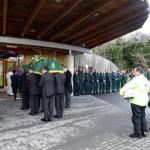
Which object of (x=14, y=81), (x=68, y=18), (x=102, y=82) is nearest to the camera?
(x=68, y=18)

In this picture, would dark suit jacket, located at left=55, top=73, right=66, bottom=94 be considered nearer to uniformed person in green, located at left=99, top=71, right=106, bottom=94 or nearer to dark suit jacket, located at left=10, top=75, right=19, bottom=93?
dark suit jacket, located at left=10, top=75, right=19, bottom=93

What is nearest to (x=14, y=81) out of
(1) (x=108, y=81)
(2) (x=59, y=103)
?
(2) (x=59, y=103)

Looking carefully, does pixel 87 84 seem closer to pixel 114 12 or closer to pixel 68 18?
pixel 68 18

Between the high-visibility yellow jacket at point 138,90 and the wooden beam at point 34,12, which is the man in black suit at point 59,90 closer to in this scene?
the wooden beam at point 34,12

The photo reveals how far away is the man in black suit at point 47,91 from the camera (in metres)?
9.41

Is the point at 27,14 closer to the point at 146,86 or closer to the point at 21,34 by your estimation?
the point at 21,34

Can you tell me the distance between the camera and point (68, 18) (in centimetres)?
1116

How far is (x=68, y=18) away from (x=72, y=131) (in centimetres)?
472

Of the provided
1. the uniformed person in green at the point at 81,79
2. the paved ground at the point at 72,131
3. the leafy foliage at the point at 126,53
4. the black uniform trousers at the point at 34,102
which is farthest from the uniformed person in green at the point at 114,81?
the leafy foliage at the point at 126,53

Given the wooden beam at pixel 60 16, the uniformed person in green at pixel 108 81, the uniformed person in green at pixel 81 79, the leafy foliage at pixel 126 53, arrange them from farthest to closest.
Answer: the leafy foliage at pixel 126 53 < the uniformed person in green at pixel 108 81 < the uniformed person in green at pixel 81 79 < the wooden beam at pixel 60 16

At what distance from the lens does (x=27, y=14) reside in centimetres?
1034

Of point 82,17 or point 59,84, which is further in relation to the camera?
point 82,17

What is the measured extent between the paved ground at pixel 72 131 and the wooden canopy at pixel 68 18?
3450 mm

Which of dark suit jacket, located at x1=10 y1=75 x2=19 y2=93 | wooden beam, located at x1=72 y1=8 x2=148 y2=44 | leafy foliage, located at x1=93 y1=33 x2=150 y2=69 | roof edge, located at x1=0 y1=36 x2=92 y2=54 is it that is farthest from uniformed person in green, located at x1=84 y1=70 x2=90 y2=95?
leafy foliage, located at x1=93 y1=33 x2=150 y2=69
